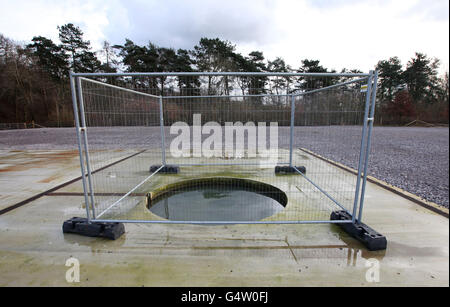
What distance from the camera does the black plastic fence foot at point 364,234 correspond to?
2.18 meters

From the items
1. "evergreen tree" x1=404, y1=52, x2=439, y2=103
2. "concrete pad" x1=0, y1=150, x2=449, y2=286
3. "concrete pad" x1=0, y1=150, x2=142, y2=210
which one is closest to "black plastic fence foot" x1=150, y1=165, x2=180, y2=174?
"concrete pad" x1=0, y1=150, x2=142, y2=210

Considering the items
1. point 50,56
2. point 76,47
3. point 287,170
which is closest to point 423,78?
point 287,170

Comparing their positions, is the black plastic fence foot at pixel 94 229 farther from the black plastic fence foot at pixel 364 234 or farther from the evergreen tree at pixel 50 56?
the evergreen tree at pixel 50 56

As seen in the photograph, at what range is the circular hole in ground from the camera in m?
3.76

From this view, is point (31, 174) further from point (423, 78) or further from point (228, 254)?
point (423, 78)

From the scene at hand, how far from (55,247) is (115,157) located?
497cm

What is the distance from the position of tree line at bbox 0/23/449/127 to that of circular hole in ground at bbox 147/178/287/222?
61.5 ft

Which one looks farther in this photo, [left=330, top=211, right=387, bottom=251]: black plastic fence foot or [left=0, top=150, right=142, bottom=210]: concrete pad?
[left=0, top=150, right=142, bottom=210]: concrete pad

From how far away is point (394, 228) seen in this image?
262 cm

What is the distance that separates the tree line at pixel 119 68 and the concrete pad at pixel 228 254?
68.2 ft

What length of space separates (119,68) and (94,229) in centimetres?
2652

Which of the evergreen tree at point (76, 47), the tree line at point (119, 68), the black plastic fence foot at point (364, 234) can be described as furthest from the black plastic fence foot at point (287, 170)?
the evergreen tree at point (76, 47)

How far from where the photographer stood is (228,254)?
7.08 ft

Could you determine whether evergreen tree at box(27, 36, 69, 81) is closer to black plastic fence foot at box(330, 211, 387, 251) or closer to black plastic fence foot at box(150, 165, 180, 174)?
black plastic fence foot at box(150, 165, 180, 174)
